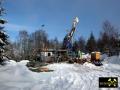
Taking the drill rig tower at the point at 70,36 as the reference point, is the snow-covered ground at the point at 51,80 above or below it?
below

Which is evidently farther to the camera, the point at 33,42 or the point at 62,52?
the point at 33,42

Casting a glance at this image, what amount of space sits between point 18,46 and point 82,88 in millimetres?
118179

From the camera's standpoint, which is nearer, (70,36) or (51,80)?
(51,80)

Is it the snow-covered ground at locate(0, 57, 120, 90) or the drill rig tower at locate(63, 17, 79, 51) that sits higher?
the drill rig tower at locate(63, 17, 79, 51)

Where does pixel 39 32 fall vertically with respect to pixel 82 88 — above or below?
above

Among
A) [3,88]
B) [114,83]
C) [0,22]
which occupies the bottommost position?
[3,88]

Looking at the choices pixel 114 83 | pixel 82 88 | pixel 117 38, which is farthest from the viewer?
pixel 117 38

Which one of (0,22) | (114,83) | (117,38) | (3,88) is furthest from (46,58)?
(114,83)

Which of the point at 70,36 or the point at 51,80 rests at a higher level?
the point at 70,36

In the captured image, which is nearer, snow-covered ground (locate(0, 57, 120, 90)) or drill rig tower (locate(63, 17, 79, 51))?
snow-covered ground (locate(0, 57, 120, 90))

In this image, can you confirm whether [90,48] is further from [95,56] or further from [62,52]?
[95,56]

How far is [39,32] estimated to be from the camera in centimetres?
12262

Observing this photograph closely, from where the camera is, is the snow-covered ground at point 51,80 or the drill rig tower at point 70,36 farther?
the drill rig tower at point 70,36

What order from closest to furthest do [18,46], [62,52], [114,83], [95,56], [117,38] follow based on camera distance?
[114,83], [95,56], [62,52], [117,38], [18,46]
